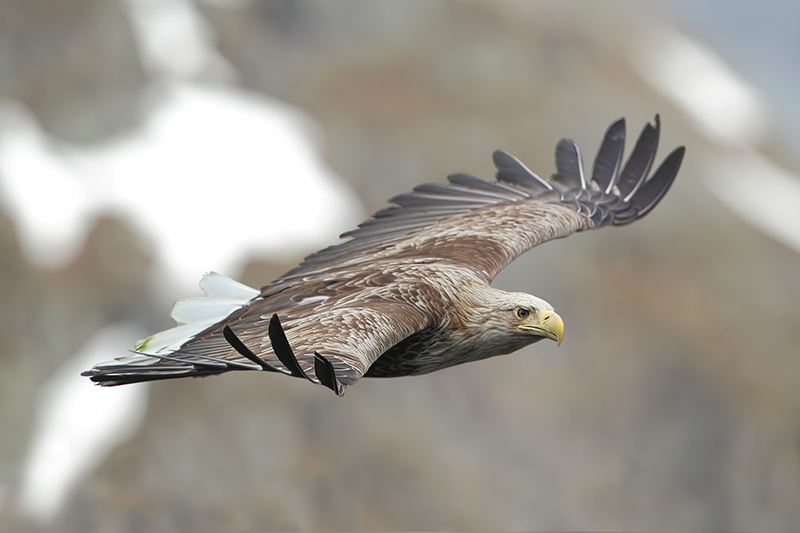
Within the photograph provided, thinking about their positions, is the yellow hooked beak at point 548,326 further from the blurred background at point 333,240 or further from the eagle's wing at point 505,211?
the blurred background at point 333,240

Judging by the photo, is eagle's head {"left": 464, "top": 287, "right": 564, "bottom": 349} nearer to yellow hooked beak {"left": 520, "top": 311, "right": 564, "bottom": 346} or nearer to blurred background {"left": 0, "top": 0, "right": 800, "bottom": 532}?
yellow hooked beak {"left": 520, "top": 311, "right": 564, "bottom": 346}

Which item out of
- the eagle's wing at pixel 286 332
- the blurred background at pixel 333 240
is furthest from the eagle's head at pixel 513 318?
the blurred background at pixel 333 240

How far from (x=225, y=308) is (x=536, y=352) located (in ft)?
45.6

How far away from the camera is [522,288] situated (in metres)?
18.5

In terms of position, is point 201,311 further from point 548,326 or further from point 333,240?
point 333,240

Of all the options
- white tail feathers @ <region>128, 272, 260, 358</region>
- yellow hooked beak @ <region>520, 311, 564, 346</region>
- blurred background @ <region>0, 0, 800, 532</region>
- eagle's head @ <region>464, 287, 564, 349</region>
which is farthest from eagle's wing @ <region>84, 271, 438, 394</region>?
blurred background @ <region>0, 0, 800, 532</region>

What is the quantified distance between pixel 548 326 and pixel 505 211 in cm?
194

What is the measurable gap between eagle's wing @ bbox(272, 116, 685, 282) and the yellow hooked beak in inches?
30.9

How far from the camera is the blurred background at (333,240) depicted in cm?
1694

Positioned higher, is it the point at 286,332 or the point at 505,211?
the point at 505,211

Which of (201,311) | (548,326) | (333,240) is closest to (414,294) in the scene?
(548,326)

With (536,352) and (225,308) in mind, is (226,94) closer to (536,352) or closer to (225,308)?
(536,352)

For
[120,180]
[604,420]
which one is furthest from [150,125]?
[604,420]

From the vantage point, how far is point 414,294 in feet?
16.1
